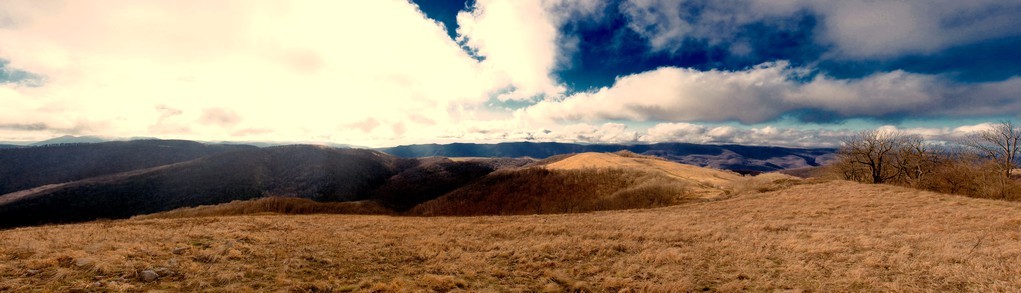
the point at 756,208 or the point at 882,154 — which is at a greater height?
the point at 882,154

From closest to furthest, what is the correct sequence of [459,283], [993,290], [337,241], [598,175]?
[993,290]
[459,283]
[337,241]
[598,175]

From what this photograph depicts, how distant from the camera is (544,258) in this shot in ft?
53.1

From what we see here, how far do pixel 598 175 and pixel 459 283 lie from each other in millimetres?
87487

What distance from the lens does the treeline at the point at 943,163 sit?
127 feet

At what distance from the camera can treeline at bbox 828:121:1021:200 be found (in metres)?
38.6

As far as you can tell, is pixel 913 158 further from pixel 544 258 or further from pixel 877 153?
pixel 544 258

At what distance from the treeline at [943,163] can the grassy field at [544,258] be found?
23.1 metres

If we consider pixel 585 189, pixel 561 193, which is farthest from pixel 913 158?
pixel 561 193

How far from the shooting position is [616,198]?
64750 mm

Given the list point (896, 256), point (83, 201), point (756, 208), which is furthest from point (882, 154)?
point (83, 201)

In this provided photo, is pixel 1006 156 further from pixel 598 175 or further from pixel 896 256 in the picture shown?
pixel 598 175

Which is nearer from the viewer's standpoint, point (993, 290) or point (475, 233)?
point (993, 290)

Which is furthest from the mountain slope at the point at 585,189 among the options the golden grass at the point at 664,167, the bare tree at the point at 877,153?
the bare tree at the point at 877,153

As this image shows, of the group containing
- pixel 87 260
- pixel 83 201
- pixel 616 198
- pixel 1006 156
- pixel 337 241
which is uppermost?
pixel 1006 156
